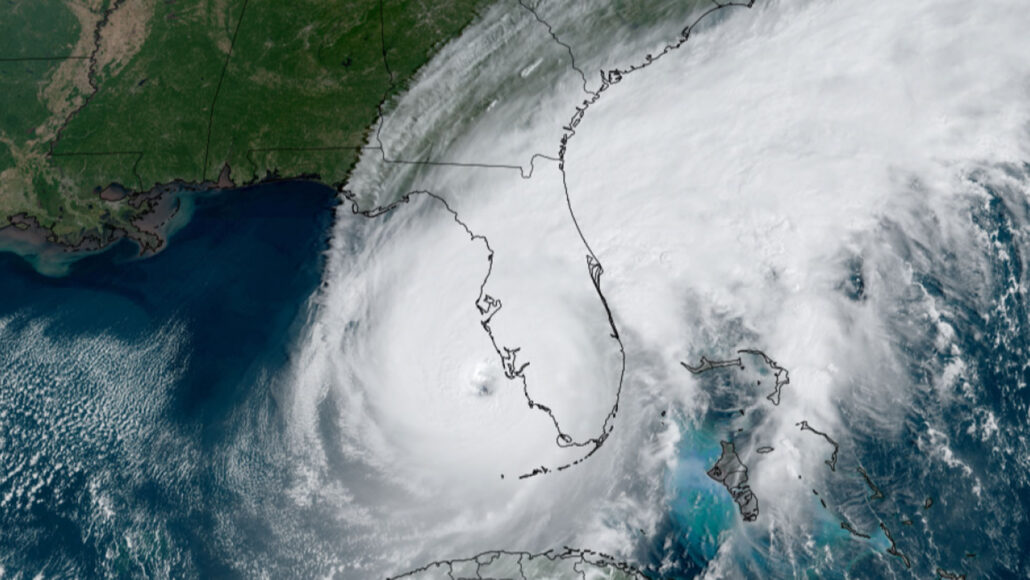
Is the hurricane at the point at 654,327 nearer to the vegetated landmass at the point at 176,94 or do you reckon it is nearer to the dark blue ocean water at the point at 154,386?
the dark blue ocean water at the point at 154,386

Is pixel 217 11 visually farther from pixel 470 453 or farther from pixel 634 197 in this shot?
pixel 470 453

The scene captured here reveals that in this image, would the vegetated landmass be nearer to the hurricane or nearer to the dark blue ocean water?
the dark blue ocean water

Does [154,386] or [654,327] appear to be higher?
[154,386]

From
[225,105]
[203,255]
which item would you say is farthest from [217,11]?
[203,255]

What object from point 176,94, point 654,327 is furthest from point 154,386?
point 654,327

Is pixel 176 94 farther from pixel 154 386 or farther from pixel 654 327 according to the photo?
pixel 654 327

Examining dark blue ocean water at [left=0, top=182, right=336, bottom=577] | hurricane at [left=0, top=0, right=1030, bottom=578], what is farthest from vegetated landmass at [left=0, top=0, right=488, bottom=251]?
hurricane at [left=0, top=0, right=1030, bottom=578]
